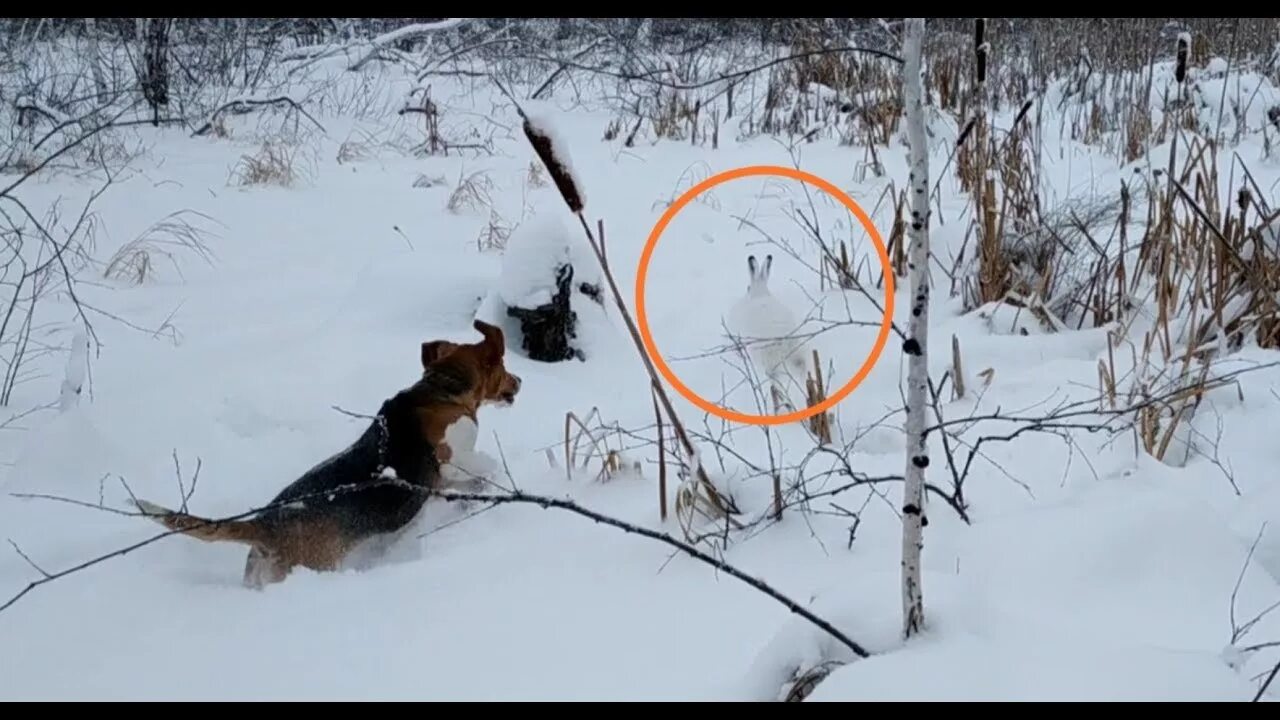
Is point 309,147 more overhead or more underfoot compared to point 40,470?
more overhead

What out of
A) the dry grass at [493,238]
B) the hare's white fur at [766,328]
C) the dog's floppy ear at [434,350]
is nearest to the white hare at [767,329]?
the hare's white fur at [766,328]

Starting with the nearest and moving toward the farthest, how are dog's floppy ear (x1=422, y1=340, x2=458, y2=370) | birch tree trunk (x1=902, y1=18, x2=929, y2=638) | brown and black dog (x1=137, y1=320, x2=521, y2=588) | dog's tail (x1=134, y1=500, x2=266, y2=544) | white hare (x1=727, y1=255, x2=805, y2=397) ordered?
1. birch tree trunk (x1=902, y1=18, x2=929, y2=638)
2. dog's tail (x1=134, y1=500, x2=266, y2=544)
3. brown and black dog (x1=137, y1=320, x2=521, y2=588)
4. dog's floppy ear (x1=422, y1=340, x2=458, y2=370)
5. white hare (x1=727, y1=255, x2=805, y2=397)

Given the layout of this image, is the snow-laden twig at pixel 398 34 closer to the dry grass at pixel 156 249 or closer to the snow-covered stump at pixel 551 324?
the dry grass at pixel 156 249

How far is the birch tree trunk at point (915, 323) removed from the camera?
103 centimetres

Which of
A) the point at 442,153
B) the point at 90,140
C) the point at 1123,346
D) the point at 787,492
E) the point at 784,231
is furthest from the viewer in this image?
the point at 442,153

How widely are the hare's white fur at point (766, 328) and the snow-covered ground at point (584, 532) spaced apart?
5.7 inches

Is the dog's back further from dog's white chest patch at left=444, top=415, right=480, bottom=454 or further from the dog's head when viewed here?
the dog's head

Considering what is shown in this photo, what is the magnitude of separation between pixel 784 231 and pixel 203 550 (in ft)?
10.3

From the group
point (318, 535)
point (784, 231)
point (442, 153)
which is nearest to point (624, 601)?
point (318, 535)

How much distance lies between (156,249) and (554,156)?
10.4 ft

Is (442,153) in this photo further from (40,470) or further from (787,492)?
(787,492)

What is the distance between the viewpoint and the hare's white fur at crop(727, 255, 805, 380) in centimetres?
286

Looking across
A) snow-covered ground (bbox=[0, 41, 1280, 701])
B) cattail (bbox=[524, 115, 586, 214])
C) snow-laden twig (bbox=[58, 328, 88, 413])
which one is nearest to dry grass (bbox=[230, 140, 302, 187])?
snow-covered ground (bbox=[0, 41, 1280, 701])

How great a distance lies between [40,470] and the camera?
2160mm
